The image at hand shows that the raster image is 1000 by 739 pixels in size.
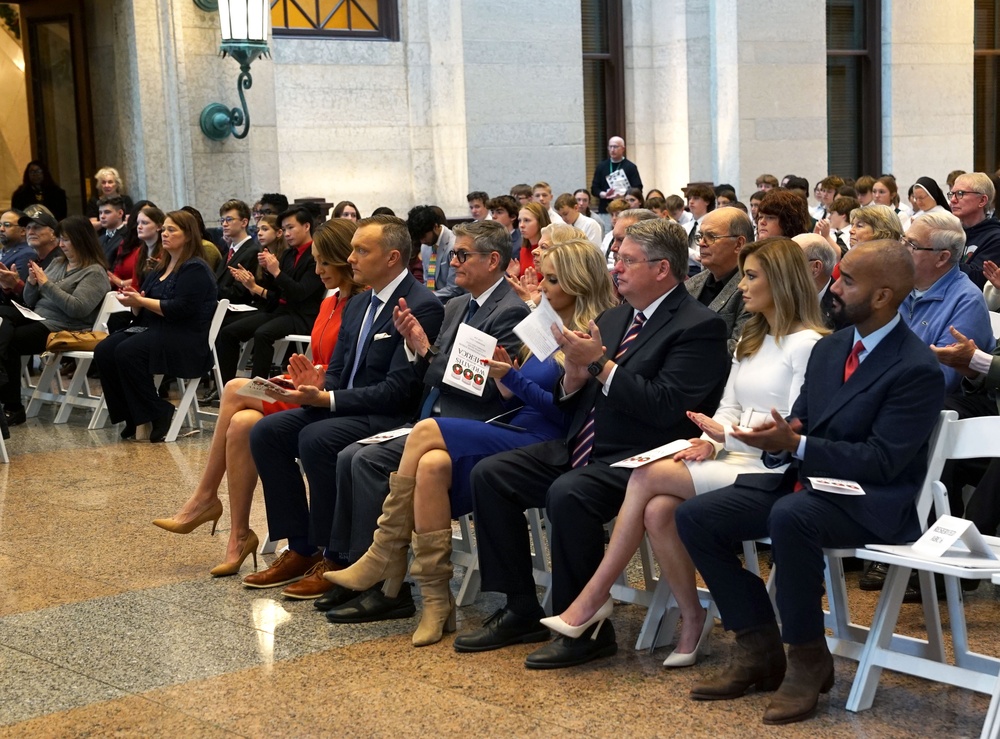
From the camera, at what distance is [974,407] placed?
5.97 meters

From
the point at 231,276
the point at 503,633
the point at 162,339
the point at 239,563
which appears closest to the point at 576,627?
the point at 503,633

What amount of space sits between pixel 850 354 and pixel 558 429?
133 cm

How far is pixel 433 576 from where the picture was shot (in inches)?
206

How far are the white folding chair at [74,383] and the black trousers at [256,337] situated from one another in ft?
2.79

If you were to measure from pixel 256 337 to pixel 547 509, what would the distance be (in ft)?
21.2

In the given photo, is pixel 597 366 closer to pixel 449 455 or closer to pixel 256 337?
pixel 449 455

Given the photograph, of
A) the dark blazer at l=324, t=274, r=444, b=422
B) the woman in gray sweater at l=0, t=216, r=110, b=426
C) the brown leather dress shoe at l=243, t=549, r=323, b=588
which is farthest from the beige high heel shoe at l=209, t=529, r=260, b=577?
the woman in gray sweater at l=0, t=216, r=110, b=426

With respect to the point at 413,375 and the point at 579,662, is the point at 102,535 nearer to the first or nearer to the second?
the point at 413,375

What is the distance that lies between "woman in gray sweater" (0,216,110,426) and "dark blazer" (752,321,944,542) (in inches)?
297

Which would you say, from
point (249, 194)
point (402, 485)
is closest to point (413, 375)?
point (402, 485)

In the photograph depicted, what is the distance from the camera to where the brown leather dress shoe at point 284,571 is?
19.9ft

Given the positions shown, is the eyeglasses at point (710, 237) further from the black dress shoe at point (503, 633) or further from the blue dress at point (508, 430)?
the black dress shoe at point (503, 633)

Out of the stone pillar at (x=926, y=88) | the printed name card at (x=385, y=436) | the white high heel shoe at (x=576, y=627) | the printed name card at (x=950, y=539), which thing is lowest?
the white high heel shoe at (x=576, y=627)

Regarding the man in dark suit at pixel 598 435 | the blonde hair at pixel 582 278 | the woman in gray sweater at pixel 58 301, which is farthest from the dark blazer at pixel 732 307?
the woman in gray sweater at pixel 58 301
